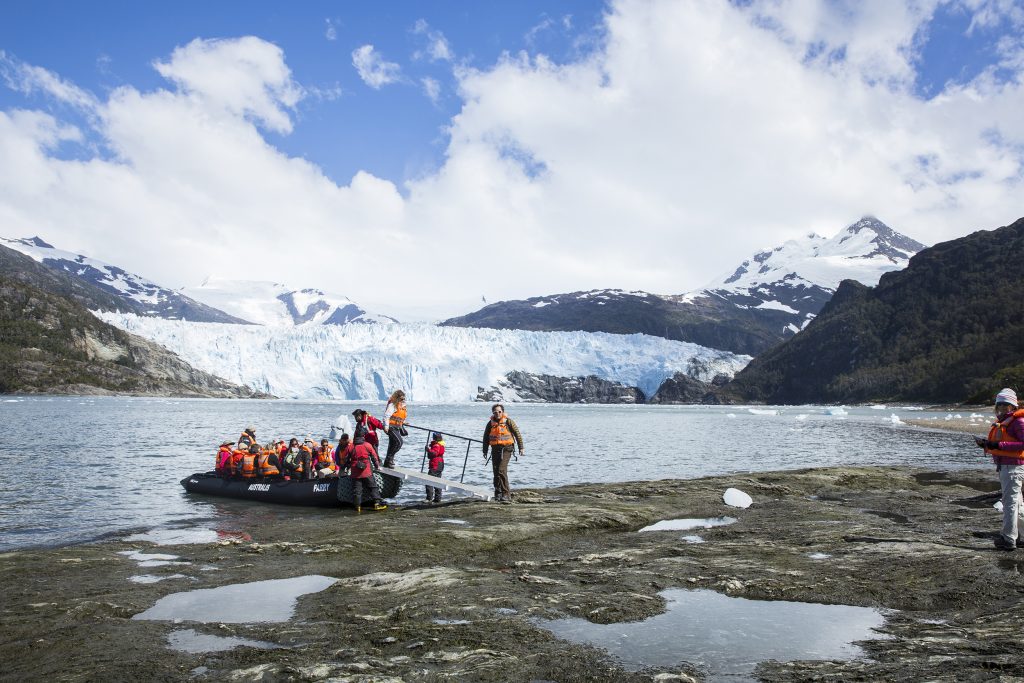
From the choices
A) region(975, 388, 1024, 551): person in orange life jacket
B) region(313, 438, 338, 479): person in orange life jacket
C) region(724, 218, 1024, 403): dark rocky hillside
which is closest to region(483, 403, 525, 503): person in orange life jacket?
region(313, 438, 338, 479): person in orange life jacket

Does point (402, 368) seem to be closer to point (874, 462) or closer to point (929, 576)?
point (874, 462)

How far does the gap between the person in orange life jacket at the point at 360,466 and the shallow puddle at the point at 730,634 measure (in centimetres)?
1081

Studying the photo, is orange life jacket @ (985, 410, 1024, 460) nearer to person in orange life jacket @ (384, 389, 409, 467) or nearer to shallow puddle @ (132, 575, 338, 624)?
shallow puddle @ (132, 575, 338, 624)

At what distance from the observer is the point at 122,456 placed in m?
36.8

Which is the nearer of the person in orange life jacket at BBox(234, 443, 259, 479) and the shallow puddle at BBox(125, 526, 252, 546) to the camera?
the shallow puddle at BBox(125, 526, 252, 546)

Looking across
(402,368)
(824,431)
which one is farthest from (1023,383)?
(402,368)

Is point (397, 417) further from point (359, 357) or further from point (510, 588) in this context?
point (359, 357)

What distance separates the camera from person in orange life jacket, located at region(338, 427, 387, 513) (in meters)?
18.1

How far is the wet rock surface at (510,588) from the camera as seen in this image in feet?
21.6

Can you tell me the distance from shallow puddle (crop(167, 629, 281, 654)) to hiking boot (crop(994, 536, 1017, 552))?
1044cm

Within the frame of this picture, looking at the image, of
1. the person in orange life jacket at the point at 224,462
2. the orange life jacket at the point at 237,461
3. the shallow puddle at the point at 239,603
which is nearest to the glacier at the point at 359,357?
the person in orange life jacket at the point at 224,462

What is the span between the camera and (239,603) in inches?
358

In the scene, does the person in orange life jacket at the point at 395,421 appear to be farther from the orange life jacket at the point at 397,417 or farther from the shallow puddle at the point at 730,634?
the shallow puddle at the point at 730,634

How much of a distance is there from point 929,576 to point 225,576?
9813mm
